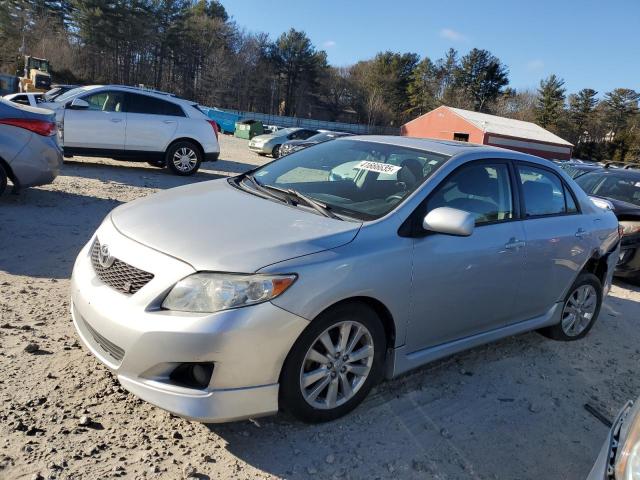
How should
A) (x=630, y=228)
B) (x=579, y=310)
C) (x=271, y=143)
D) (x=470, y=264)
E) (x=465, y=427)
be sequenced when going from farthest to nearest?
(x=271, y=143)
(x=630, y=228)
(x=579, y=310)
(x=470, y=264)
(x=465, y=427)

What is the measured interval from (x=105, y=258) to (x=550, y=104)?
87.8 meters

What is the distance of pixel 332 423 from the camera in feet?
9.95

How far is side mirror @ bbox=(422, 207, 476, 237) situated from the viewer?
3.08m

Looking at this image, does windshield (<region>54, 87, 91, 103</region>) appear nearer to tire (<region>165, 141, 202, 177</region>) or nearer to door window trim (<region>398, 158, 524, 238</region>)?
tire (<region>165, 141, 202, 177</region>)

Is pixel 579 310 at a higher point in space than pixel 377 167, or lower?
lower

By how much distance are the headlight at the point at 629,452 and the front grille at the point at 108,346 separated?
2.18 meters

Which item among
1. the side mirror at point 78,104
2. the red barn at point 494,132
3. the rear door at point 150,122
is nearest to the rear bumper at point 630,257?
the rear door at point 150,122

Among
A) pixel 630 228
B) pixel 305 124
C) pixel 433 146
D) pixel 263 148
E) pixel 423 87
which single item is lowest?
pixel 263 148

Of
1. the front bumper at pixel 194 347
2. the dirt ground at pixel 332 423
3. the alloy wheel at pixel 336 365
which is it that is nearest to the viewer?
the front bumper at pixel 194 347

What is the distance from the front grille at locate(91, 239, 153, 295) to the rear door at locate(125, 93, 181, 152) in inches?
354

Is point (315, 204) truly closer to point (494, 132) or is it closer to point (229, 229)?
point (229, 229)

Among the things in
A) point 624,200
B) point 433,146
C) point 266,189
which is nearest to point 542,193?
point 433,146

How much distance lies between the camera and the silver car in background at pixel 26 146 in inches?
271

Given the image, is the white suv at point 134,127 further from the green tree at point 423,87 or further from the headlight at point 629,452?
the green tree at point 423,87
